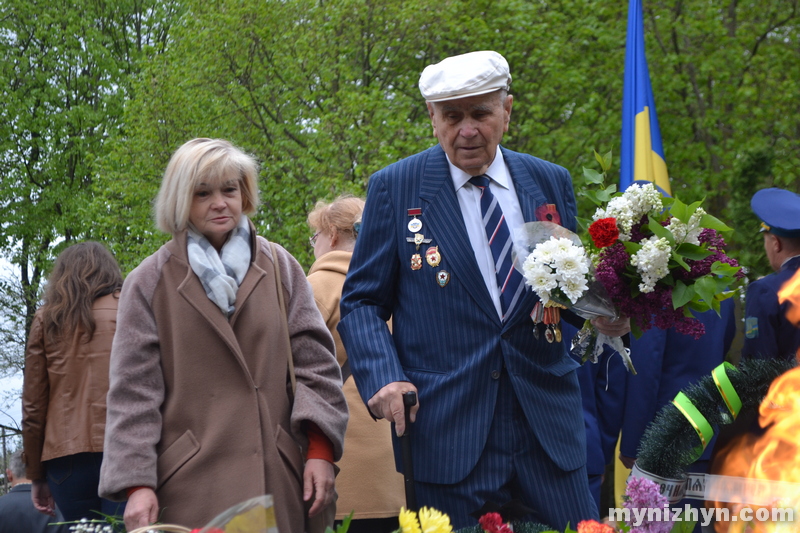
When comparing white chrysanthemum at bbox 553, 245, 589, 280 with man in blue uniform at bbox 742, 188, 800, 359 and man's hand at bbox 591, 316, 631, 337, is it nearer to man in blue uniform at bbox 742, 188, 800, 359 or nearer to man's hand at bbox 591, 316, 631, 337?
man's hand at bbox 591, 316, 631, 337

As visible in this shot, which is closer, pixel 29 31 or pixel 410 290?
pixel 410 290

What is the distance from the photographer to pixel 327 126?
514 inches

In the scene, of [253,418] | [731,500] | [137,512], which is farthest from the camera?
[253,418]

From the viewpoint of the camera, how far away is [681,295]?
9.98ft

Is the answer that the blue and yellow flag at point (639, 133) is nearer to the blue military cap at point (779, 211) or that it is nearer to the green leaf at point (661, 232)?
Result: the blue military cap at point (779, 211)

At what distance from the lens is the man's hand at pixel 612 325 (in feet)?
10.5

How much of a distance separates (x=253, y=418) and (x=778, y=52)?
40.0 feet

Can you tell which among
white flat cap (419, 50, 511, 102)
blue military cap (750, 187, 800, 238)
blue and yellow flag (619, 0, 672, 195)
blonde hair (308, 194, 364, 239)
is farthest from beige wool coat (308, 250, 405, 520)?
blue and yellow flag (619, 0, 672, 195)

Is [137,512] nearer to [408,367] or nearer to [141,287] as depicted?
[141,287]

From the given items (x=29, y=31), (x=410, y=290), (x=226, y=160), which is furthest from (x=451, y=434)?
(x=29, y=31)

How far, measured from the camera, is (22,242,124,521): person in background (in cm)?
525

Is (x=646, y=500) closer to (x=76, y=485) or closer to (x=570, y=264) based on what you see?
(x=570, y=264)

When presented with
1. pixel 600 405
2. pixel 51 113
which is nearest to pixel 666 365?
pixel 600 405

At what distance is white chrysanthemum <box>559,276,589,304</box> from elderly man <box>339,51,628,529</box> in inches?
10.2
